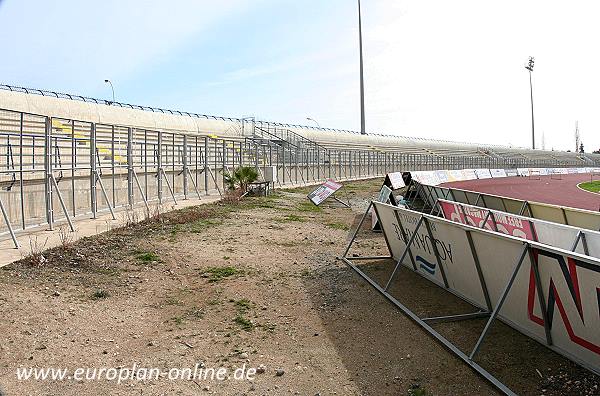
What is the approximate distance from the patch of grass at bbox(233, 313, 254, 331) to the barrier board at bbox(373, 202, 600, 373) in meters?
2.74

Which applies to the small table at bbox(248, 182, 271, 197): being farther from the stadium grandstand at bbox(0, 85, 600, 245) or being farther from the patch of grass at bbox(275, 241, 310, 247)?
the patch of grass at bbox(275, 241, 310, 247)

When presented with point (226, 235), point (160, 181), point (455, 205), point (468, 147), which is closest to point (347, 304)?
point (455, 205)

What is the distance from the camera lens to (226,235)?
1237cm

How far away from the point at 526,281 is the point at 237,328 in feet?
11.1

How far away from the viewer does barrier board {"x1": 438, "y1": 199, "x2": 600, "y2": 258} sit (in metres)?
6.16

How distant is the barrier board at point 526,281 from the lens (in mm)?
4684

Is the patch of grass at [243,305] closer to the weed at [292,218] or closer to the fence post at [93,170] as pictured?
the weed at [292,218]

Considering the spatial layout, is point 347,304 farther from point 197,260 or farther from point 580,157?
point 580,157

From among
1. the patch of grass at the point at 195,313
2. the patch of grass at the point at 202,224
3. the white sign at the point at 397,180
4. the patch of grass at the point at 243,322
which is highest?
the white sign at the point at 397,180

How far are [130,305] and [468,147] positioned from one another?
360 feet

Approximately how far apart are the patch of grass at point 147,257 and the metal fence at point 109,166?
262cm

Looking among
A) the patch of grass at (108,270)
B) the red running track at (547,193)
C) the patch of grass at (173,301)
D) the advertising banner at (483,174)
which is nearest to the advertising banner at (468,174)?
the red running track at (547,193)

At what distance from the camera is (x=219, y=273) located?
29.1 feet

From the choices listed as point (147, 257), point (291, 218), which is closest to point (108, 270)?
point (147, 257)
